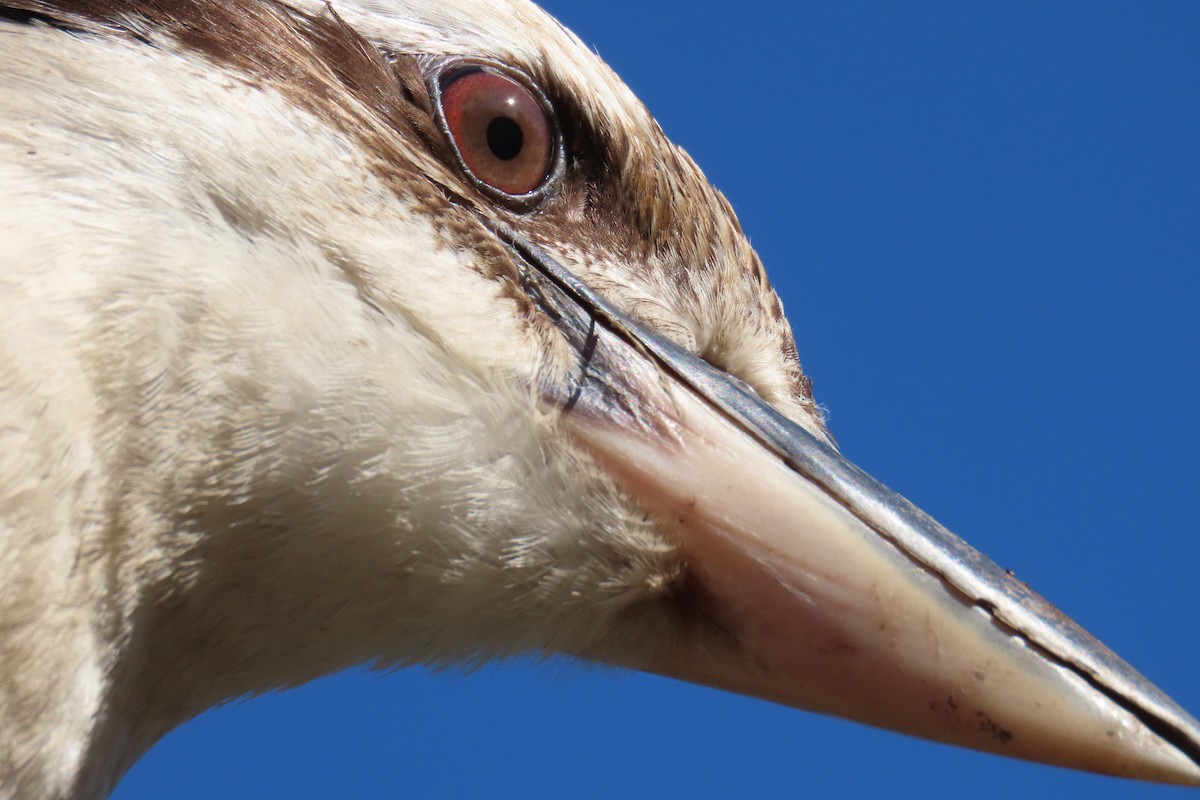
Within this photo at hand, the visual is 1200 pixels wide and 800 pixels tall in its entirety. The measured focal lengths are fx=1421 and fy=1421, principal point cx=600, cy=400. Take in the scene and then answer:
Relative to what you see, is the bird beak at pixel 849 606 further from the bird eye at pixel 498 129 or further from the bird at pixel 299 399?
the bird eye at pixel 498 129

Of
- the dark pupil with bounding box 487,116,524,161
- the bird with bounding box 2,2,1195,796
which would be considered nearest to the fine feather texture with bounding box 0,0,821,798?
the bird with bounding box 2,2,1195,796

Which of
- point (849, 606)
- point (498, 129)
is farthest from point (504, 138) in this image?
point (849, 606)

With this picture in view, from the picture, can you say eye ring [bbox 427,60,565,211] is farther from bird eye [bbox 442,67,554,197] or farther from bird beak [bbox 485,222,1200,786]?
bird beak [bbox 485,222,1200,786]

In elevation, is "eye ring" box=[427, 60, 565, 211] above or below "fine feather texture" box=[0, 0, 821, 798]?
above

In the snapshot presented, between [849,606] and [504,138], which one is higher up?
[504,138]

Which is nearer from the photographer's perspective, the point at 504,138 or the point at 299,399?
the point at 299,399

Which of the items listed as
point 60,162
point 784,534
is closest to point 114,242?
point 60,162

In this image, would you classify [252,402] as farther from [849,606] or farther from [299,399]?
[849,606]
